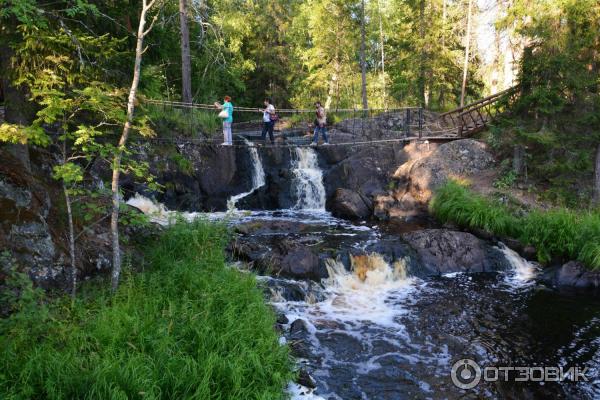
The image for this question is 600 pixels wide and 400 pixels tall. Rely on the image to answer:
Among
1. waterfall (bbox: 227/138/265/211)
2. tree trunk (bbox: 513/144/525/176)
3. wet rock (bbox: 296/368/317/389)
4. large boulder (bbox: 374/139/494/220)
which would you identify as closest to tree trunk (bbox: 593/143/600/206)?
tree trunk (bbox: 513/144/525/176)

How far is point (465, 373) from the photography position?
5766 millimetres

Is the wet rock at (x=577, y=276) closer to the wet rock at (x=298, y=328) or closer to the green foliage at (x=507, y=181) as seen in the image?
the green foliage at (x=507, y=181)

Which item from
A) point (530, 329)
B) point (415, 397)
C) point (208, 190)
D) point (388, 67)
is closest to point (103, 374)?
point (415, 397)

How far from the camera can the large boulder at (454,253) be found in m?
10.1

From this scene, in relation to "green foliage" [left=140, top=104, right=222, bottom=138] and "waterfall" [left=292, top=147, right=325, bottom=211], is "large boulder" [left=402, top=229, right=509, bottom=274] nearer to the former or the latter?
"waterfall" [left=292, top=147, right=325, bottom=211]

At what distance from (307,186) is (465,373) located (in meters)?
11.2

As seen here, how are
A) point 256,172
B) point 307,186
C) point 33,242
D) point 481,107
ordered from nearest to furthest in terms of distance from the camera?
point 33,242
point 307,186
point 481,107
point 256,172

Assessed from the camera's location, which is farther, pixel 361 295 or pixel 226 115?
pixel 226 115

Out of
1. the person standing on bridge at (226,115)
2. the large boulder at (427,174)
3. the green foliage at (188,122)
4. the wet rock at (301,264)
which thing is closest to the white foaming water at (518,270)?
the large boulder at (427,174)

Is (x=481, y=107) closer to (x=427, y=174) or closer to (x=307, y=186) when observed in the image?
(x=427, y=174)

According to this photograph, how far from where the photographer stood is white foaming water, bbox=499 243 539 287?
31.0 ft

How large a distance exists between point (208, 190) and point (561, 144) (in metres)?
11.5

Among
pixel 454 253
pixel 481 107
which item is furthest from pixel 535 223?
pixel 481 107

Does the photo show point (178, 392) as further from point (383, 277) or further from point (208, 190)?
point (208, 190)
